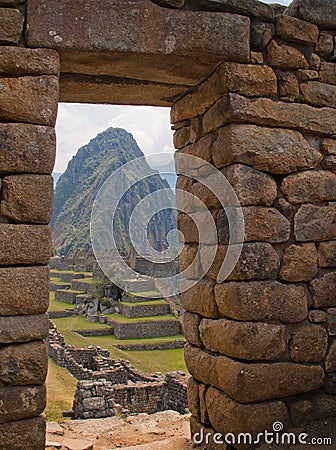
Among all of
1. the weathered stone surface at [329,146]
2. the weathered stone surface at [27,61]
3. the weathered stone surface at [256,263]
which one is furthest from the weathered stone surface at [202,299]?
the weathered stone surface at [27,61]

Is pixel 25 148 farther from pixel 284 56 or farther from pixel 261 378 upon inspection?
pixel 261 378

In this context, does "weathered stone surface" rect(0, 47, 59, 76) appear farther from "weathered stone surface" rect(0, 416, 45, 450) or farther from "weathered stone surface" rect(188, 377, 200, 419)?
"weathered stone surface" rect(188, 377, 200, 419)

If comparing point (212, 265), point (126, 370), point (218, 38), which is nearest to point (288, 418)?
point (212, 265)

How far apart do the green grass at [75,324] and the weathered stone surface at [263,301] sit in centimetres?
2339

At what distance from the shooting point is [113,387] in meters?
14.2

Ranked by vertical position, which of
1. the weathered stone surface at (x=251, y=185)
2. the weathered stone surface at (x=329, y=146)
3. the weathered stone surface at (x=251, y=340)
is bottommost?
the weathered stone surface at (x=251, y=340)

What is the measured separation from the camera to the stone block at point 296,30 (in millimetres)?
4258

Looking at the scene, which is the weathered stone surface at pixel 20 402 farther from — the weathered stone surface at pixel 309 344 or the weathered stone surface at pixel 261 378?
the weathered stone surface at pixel 309 344

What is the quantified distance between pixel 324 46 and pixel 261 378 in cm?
287

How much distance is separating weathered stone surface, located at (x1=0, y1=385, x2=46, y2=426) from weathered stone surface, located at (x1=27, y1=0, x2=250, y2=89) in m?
2.43

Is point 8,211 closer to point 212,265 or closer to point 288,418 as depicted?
point 212,265

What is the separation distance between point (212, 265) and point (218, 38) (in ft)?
6.15

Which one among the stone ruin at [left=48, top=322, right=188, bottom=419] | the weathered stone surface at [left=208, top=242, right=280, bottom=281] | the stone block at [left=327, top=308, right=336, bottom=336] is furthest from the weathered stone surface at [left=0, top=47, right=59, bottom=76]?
the stone ruin at [left=48, top=322, right=188, bottom=419]

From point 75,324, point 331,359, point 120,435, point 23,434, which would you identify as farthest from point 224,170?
point 75,324
